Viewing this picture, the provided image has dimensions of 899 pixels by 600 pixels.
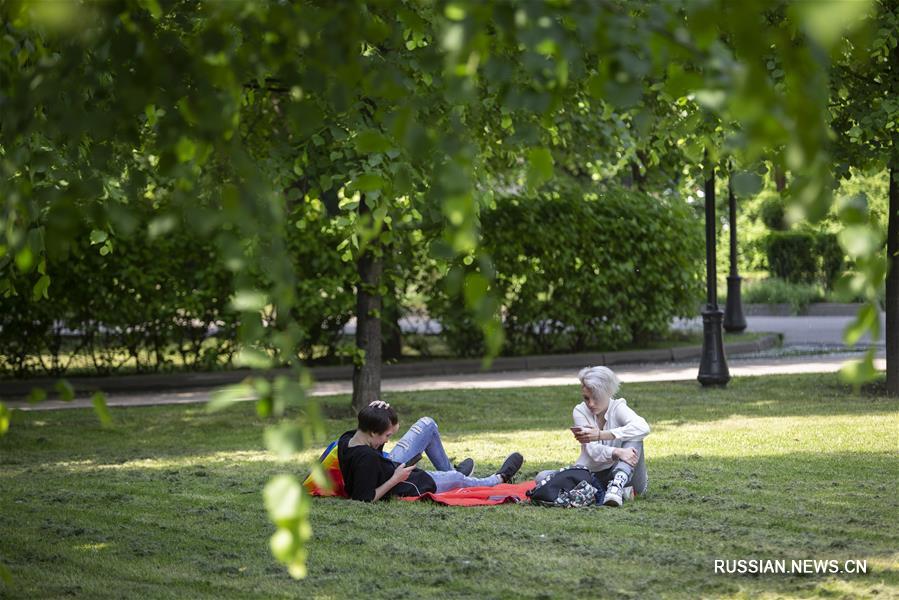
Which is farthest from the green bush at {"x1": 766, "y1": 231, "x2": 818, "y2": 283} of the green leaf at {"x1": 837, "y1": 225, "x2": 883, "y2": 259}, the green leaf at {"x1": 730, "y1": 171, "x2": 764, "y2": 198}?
the green leaf at {"x1": 837, "y1": 225, "x2": 883, "y2": 259}

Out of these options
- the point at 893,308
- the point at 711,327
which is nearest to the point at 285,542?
the point at 893,308

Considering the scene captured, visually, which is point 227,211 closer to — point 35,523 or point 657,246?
point 35,523

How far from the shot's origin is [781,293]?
1139 inches

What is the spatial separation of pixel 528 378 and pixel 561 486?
8.76 metres

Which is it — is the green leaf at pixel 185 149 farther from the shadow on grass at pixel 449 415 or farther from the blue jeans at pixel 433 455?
the shadow on grass at pixel 449 415

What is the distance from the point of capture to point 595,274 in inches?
712

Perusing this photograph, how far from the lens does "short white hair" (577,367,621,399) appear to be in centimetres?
784

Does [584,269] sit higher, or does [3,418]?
[584,269]

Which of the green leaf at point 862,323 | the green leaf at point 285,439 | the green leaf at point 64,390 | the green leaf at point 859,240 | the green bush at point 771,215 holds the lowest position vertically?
the green leaf at point 285,439

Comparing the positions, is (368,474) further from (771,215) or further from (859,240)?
(771,215)

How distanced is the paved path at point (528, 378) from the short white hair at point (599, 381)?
713 cm

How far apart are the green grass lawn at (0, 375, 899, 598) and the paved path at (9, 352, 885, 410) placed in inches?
103

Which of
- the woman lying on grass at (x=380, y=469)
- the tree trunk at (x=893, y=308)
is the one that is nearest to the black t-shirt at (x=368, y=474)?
the woman lying on grass at (x=380, y=469)

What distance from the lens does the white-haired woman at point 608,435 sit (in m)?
7.73
